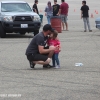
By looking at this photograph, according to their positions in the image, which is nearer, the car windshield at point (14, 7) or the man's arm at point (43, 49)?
the man's arm at point (43, 49)

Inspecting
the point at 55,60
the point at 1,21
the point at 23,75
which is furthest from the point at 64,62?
the point at 1,21

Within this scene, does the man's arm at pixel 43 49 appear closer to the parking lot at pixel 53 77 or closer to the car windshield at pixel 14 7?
the parking lot at pixel 53 77

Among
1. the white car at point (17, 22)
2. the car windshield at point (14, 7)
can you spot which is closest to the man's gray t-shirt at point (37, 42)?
the white car at point (17, 22)

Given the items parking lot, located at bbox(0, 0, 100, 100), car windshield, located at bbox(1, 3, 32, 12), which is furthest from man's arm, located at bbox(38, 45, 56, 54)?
car windshield, located at bbox(1, 3, 32, 12)

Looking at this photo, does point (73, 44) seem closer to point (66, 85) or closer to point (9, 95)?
point (66, 85)

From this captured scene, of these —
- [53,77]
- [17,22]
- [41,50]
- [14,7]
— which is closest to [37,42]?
[41,50]

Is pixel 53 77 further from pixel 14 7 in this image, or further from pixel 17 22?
pixel 14 7

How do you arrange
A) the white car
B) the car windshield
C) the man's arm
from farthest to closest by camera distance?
1. the car windshield
2. the white car
3. the man's arm

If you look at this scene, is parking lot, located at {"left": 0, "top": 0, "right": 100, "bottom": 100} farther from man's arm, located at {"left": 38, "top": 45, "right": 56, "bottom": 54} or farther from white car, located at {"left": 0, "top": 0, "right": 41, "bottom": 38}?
white car, located at {"left": 0, "top": 0, "right": 41, "bottom": 38}

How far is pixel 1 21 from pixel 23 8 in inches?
65.5

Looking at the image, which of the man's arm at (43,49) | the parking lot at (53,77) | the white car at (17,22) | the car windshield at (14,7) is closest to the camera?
the parking lot at (53,77)

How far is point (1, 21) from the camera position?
24.2 metres

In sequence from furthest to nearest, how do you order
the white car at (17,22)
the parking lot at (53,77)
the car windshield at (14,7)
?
the car windshield at (14,7)
the white car at (17,22)
the parking lot at (53,77)

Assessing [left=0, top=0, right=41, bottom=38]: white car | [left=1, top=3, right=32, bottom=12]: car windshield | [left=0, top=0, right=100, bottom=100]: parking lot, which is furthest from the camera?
[left=1, top=3, right=32, bottom=12]: car windshield
